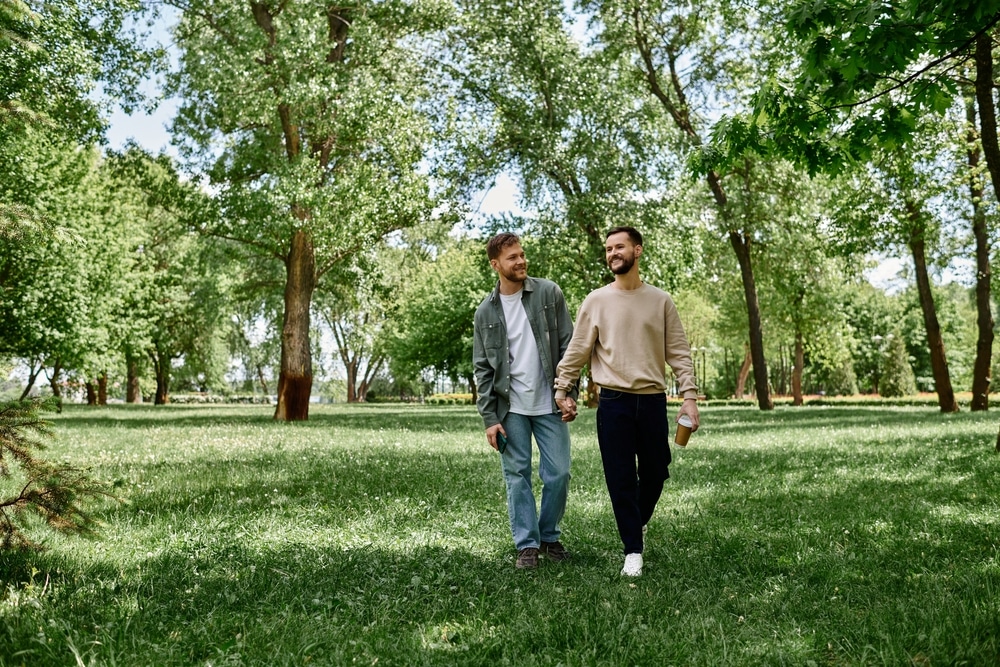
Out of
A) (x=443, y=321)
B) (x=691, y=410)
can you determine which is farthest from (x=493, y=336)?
(x=443, y=321)

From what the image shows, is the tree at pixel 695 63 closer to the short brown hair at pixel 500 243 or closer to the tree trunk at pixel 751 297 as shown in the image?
the tree trunk at pixel 751 297

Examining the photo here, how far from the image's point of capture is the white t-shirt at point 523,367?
6281 millimetres

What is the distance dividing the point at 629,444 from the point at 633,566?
0.87 metres

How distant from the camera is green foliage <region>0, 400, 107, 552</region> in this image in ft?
15.9

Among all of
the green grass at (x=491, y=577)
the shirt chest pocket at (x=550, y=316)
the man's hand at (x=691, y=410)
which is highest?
the shirt chest pocket at (x=550, y=316)

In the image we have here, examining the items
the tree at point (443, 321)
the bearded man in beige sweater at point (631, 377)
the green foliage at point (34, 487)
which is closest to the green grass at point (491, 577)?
the green foliage at point (34, 487)

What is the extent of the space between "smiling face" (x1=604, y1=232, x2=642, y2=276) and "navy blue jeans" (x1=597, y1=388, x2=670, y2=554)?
928 mm

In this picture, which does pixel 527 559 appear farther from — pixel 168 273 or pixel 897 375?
pixel 897 375

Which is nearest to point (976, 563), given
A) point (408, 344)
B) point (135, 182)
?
point (135, 182)

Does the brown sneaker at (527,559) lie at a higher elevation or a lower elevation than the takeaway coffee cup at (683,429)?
lower

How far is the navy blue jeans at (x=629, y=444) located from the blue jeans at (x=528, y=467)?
0.47 metres

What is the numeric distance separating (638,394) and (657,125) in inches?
999

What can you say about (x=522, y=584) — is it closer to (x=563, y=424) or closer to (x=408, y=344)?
(x=563, y=424)

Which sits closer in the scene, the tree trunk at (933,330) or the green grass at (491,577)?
the green grass at (491,577)
